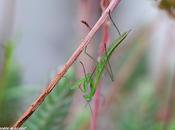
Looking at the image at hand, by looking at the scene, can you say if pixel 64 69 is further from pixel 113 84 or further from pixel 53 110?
pixel 113 84

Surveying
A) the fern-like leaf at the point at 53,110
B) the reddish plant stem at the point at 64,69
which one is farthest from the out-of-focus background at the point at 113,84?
the reddish plant stem at the point at 64,69

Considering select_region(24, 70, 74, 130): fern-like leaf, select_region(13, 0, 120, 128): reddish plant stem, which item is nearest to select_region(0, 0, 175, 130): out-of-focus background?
select_region(24, 70, 74, 130): fern-like leaf

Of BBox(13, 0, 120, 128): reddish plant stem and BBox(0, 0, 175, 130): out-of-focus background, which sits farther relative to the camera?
BBox(0, 0, 175, 130): out-of-focus background

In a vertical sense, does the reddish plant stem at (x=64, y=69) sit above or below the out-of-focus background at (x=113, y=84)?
below

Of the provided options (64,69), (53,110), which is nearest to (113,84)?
(53,110)

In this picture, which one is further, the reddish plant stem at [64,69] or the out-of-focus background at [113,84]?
the out-of-focus background at [113,84]

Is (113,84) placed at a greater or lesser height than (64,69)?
greater

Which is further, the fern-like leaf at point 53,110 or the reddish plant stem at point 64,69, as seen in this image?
the fern-like leaf at point 53,110

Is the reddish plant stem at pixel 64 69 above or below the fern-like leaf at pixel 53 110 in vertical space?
below

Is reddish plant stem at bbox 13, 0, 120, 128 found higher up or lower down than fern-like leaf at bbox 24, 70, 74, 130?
lower down

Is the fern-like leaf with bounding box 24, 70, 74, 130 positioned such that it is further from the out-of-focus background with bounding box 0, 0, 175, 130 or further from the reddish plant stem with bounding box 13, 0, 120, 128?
the reddish plant stem with bounding box 13, 0, 120, 128

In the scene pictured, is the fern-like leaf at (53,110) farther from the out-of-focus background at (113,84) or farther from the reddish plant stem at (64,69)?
the reddish plant stem at (64,69)
